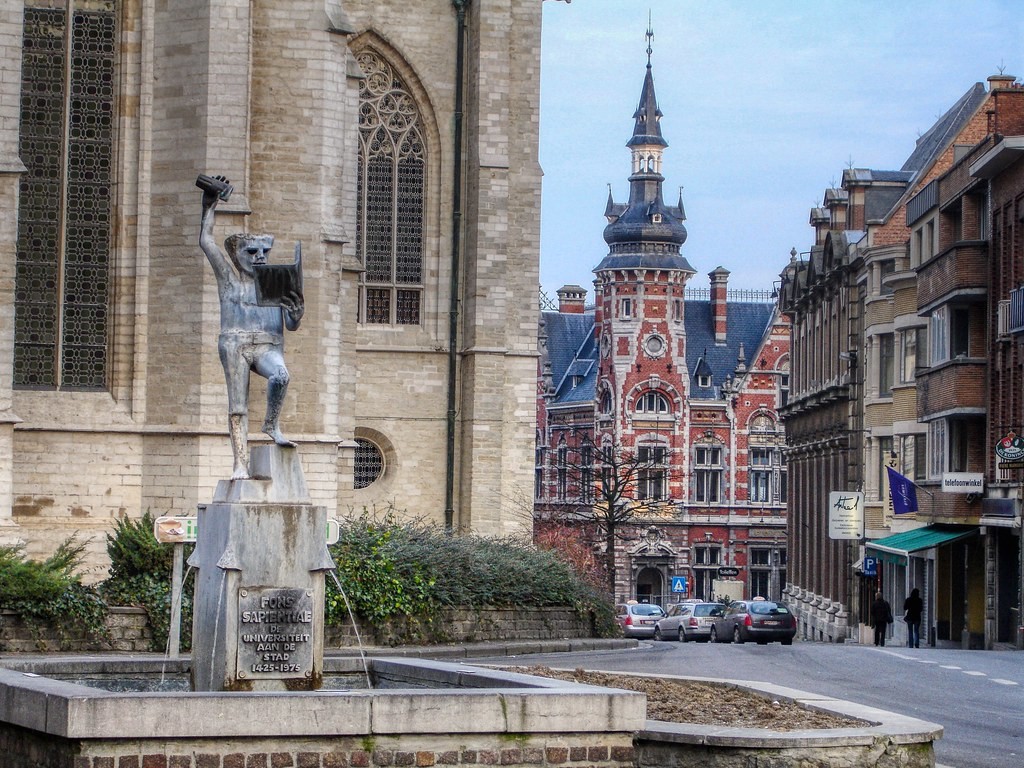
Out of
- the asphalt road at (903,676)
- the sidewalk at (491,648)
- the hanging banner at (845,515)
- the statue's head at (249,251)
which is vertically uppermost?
the statue's head at (249,251)

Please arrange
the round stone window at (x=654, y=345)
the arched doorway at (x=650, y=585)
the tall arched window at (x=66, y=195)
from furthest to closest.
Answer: the round stone window at (x=654, y=345) < the arched doorway at (x=650, y=585) < the tall arched window at (x=66, y=195)

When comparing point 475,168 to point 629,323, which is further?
point 629,323

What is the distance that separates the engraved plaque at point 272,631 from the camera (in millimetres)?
12547

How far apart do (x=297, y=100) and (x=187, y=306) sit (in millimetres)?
3628

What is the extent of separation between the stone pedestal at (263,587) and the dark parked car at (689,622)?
1647 inches

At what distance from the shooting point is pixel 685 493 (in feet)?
350

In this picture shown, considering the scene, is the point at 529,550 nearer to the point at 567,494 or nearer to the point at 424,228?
the point at 424,228

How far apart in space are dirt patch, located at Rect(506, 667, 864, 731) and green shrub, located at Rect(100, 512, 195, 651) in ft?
28.7

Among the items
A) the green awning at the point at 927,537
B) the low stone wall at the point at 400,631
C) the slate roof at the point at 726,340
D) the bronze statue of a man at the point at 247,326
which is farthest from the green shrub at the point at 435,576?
the slate roof at the point at 726,340

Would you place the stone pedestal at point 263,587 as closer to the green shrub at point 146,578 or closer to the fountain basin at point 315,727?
the fountain basin at point 315,727

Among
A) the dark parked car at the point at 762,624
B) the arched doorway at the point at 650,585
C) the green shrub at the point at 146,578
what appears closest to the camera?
the green shrub at the point at 146,578

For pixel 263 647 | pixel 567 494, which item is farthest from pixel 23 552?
pixel 567 494

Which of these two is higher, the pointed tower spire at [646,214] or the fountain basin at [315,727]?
the pointed tower spire at [646,214]

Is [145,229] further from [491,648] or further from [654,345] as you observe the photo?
[654,345]
